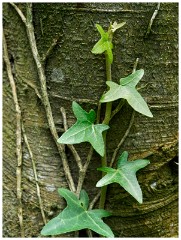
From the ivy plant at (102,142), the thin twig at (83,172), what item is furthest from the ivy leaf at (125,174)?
the thin twig at (83,172)

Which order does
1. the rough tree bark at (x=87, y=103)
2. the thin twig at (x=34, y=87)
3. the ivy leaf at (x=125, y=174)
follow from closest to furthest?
the ivy leaf at (x=125, y=174) < the rough tree bark at (x=87, y=103) < the thin twig at (x=34, y=87)

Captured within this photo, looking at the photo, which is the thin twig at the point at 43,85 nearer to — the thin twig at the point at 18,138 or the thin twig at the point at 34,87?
the thin twig at the point at 34,87

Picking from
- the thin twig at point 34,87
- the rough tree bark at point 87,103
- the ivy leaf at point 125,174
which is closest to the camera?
the ivy leaf at point 125,174

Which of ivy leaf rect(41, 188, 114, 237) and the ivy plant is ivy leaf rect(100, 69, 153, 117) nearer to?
the ivy plant

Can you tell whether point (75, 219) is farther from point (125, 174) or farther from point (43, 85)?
point (43, 85)

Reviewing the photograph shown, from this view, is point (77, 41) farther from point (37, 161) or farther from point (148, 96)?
point (37, 161)

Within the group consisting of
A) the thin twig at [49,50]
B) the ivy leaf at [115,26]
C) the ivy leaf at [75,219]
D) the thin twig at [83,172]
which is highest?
the ivy leaf at [115,26]
